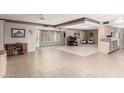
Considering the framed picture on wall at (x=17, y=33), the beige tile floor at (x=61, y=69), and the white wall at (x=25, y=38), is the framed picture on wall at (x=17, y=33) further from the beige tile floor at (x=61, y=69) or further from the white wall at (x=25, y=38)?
the beige tile floor at (x=61, y=69)

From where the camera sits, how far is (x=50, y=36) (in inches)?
420

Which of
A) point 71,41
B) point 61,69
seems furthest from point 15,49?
point 71,41

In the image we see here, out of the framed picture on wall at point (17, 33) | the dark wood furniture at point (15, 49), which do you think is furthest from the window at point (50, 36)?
the dark wood furniture at point (15, 49)

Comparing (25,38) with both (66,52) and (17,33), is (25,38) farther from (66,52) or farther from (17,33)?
(66,52)

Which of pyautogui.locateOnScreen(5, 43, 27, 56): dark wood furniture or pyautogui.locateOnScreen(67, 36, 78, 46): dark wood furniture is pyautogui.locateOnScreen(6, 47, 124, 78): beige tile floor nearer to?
pyautogui.locateOnScreen(5, 43, 27, 56): dark wood furniture

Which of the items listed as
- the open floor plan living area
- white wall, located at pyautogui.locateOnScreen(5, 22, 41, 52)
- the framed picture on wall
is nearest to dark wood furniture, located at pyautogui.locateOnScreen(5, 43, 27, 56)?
the open floor plan living area

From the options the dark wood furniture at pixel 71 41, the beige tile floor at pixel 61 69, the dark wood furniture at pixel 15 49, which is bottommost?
the beige tile floor at pixel 61 69

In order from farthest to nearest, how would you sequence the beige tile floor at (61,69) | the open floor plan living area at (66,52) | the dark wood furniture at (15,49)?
the dark wood furniture at (15,49) → the open floor plan living area at (66,52) → the beige tile floor at (61,69)

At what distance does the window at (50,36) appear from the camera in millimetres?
10077

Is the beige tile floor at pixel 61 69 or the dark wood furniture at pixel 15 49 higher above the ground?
the dark wood furniture at pixel 15 49

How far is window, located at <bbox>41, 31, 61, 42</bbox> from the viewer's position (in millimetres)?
10077

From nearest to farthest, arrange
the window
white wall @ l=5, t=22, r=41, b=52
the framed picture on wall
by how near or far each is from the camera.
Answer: white wall @ l=5, t=22, r=41, b=52 < the framed picture on wall < the window
